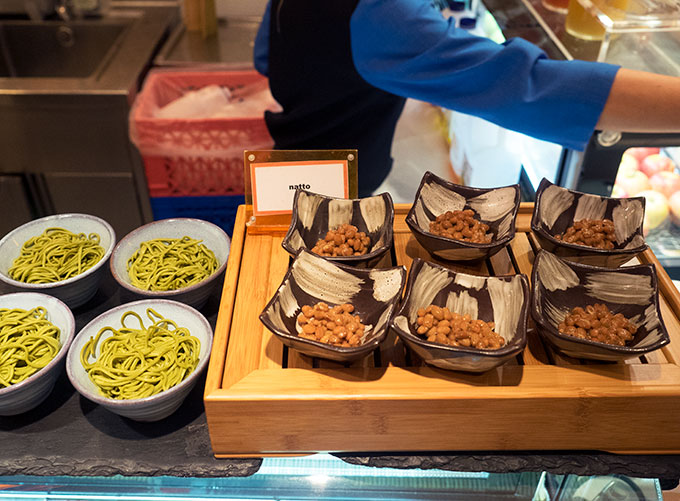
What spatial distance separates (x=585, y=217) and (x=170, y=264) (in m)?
1.08

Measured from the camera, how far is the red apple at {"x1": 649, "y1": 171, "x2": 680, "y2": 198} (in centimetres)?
235

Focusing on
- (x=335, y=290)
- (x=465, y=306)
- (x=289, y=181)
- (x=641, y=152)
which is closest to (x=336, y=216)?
(x=289, y=181)

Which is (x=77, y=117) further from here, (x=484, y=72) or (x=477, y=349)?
(x=477, y=349)

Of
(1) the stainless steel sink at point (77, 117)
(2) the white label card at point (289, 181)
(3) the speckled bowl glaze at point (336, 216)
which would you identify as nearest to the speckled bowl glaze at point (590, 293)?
(3) the speckled bowl glaze at point (336, 216)

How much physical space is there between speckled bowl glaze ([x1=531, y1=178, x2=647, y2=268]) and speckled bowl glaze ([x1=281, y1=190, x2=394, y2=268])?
370mm

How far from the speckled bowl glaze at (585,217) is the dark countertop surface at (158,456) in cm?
45

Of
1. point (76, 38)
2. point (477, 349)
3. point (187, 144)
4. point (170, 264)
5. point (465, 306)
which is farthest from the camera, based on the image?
point (76, 38)

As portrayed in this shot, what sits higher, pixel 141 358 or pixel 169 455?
pixel 141 358

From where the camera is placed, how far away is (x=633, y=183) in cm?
237

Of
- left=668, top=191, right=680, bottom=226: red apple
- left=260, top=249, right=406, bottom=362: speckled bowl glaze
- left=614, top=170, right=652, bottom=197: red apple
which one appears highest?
left=260, top=249, right=406, bottom=362: speckled bowl glaze

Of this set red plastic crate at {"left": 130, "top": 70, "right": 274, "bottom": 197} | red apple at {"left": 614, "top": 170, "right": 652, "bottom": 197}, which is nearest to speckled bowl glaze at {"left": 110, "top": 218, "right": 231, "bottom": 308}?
red plastic crate at {"left": 130, "top": 70, "right": 274, "bottom": 197}

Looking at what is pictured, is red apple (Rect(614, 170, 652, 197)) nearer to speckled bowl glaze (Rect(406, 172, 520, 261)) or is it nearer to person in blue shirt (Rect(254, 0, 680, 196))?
person in blue shirt (Rect(254, 0, 680, 196))

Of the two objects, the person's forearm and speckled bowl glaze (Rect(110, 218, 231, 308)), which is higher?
the person's forearm

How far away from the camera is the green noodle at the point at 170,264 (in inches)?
56.8
